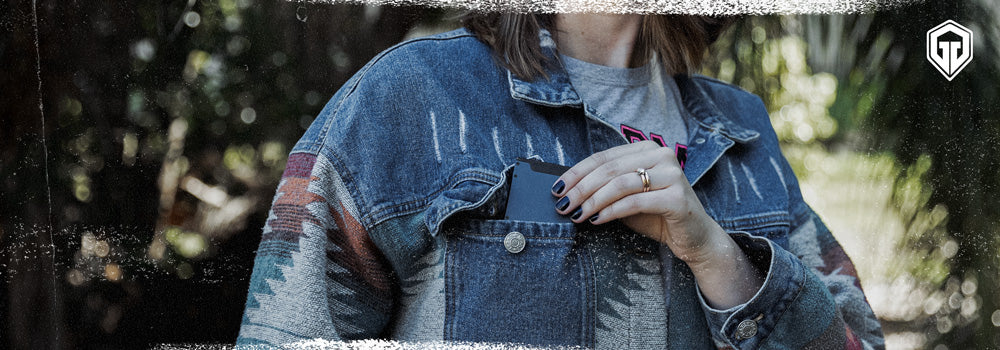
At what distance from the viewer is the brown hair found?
0.65 meters

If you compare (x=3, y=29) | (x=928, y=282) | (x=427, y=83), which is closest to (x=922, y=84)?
(x=928, y=282)

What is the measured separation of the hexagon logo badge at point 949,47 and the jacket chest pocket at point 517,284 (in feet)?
2.32

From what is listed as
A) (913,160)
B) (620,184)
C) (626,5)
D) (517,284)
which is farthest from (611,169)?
(913,160)

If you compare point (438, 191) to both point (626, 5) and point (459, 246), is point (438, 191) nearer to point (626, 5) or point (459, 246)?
point (459, 246)

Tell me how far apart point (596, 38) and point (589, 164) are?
0.18 m

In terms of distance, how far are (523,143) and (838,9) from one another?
0.68 metres

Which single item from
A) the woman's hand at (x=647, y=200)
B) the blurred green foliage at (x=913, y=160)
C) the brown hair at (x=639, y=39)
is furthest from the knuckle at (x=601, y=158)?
the blurred green foliage at (x=913, y=160)

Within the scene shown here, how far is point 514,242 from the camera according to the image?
1.88 feet

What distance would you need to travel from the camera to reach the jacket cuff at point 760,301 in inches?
24.6

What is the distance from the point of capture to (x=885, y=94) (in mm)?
1001

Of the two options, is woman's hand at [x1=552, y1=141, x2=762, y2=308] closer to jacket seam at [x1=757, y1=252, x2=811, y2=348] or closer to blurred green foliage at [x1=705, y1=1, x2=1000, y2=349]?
jacket seam at [x1=757, y1=252, x2=811, y2=348]

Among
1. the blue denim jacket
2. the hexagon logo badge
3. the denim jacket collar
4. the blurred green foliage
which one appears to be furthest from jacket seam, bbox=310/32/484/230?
the hexagon logo badge

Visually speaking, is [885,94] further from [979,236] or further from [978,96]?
[979,236]

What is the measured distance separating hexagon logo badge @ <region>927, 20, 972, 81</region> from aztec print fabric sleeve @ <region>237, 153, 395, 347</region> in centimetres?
85
